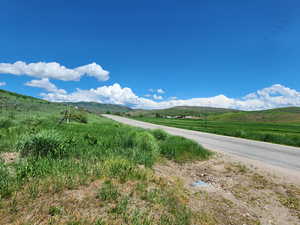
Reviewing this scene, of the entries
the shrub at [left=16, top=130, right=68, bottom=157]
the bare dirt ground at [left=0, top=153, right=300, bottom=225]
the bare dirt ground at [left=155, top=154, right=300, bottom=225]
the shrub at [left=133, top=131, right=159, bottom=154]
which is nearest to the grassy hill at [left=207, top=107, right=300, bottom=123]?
the bare dirt ground at [left=155, top=154, right=300, bottom=225]

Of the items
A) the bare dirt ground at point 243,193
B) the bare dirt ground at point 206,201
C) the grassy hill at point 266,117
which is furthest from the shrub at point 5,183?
the grassy hill at point 266,117

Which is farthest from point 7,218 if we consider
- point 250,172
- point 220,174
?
point 250,172

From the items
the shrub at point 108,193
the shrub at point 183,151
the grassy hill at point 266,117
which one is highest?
the grassy hill at point 266,117

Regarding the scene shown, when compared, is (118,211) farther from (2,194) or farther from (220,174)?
(220,174)

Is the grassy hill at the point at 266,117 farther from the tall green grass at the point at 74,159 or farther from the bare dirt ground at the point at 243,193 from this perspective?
the tall green grass at the point at 74,159

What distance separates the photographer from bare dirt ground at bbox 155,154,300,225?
11.6ft

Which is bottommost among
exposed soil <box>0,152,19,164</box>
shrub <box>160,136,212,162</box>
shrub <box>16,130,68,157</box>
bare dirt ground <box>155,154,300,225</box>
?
bare dirt ground <box>155,154,300,225</box>

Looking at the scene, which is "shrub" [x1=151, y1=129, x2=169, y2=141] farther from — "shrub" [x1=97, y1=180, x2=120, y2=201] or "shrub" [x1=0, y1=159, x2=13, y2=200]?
"shrub" [x1=0, y1=159, x2=13, y2=200]

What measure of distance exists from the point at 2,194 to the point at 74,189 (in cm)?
121

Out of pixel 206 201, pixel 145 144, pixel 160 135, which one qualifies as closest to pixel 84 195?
pixel 206 201

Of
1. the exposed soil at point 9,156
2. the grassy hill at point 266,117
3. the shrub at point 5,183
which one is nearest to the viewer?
the shrub at point 5,183

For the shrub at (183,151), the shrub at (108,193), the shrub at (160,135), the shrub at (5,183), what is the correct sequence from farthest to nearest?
the shrub at (160,135), the shrub at (183,151), the shrub at (108,193), the shrub at (5,183)

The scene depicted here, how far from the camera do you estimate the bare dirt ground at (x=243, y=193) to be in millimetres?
3549

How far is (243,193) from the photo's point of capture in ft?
15.0
